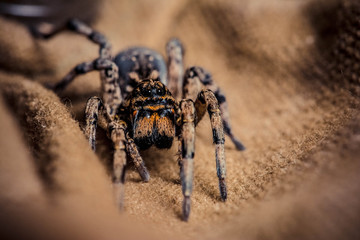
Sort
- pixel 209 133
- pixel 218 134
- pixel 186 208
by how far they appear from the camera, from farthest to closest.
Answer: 1. pixel 209 133
2. pixel 218 134
3. pixel 186 208

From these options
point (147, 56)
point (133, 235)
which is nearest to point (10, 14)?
point (147, 56)

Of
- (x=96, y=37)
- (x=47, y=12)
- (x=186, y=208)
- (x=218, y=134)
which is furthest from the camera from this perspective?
(x=47, y=12)

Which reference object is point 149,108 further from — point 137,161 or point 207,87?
point 207,87

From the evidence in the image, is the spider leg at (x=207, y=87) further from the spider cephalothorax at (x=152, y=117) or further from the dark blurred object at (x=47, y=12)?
the dark blurred object at (x=47, y=12)

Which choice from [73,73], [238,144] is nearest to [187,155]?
[238,144]

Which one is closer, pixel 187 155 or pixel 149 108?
pixel 187 155

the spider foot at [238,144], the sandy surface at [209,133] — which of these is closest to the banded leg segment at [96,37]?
the sandy surface at [209,133]
